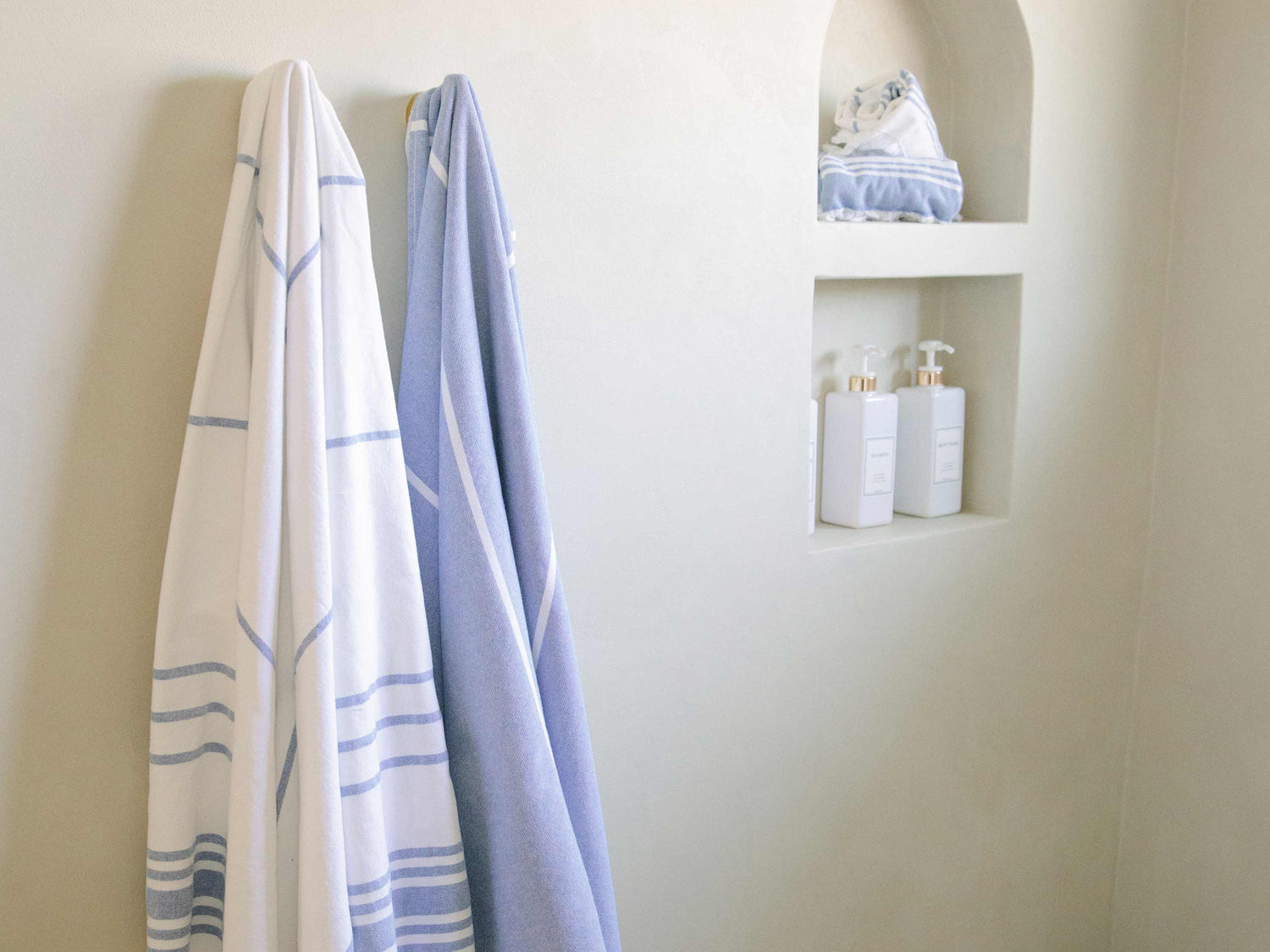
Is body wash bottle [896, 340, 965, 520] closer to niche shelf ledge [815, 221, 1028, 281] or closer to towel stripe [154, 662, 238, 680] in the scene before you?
niche shelf ledge [815, 221, 1028, 281]

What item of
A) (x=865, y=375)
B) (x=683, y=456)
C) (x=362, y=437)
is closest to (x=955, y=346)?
(x=865, y=375)

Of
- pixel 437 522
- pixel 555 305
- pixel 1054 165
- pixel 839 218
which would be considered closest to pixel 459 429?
pixel 437 522

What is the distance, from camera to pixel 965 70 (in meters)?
1.47

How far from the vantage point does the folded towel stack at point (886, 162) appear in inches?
51.0

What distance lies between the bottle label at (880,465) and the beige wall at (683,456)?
99mm

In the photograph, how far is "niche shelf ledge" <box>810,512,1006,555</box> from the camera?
133cm

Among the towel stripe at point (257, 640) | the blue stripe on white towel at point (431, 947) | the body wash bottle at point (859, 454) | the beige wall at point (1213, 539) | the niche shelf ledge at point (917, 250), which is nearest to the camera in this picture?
the towel stripe at point (257, 640)

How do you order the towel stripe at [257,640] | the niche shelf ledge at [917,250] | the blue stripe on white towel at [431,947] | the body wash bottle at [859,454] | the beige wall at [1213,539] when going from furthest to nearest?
the beige wall at [1213,539], the body wash bottle at [859,454], the niche shelf ledge at [917,250], the blue stripe on white towel at [431,947], the towel stripe at [257,640]

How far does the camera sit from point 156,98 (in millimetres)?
838

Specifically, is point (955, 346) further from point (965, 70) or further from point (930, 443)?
point (965, 70)

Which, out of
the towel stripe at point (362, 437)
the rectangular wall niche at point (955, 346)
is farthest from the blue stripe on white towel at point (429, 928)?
the rectangular wall niche at point (955, 346)

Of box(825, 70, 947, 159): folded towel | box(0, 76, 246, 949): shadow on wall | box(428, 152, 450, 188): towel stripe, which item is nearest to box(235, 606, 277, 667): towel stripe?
box(0, 76, 246, 949): shadow on wall

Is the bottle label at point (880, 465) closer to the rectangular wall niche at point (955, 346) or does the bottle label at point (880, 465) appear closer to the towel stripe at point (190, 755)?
the rectangular wall niche at point (955, 346)

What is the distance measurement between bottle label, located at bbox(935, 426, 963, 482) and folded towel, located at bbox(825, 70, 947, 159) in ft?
1.23
